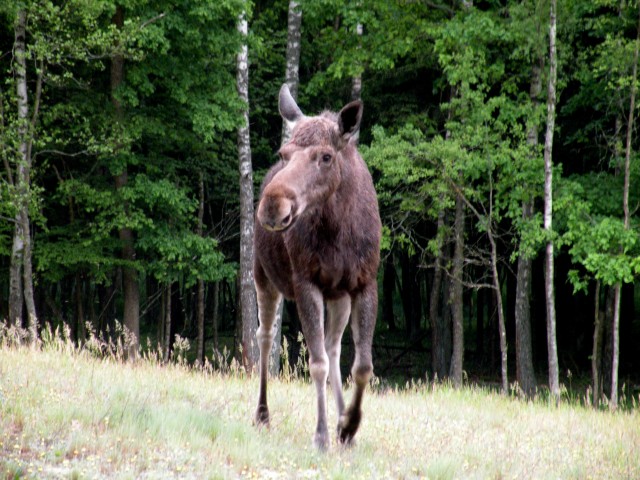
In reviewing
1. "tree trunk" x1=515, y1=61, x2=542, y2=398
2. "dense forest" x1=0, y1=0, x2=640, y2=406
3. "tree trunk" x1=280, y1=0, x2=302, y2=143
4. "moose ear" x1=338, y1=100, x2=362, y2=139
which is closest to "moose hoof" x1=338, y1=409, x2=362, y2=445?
"moose ear" x1=338, y1=100, x2=362, y2=139

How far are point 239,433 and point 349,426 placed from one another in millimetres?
939

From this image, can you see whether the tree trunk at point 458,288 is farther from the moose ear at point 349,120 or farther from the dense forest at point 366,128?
the moose ear at point 349,120

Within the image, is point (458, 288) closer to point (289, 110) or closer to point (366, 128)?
point (366, 128)

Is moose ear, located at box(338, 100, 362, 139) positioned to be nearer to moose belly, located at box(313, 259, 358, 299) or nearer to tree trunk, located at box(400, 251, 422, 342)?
moose belly, located at box(313, 259, 358, 299)

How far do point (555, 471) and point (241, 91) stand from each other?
14.4 meters

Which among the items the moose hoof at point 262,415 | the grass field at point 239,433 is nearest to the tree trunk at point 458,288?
the grass field at point 239,433

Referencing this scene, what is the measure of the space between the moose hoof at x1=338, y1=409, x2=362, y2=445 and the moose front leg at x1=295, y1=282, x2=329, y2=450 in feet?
0.80

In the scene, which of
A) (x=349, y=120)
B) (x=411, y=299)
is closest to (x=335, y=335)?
(x=349, y=120)

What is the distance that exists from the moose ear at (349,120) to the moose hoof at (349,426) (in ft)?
7.65

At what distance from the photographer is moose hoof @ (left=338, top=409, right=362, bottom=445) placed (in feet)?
21.7

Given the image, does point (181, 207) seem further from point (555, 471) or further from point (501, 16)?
point (555, 471)

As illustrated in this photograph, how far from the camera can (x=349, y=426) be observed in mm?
6664

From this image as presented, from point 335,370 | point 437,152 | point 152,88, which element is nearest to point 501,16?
point 437,152

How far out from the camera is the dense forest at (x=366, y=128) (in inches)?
648
